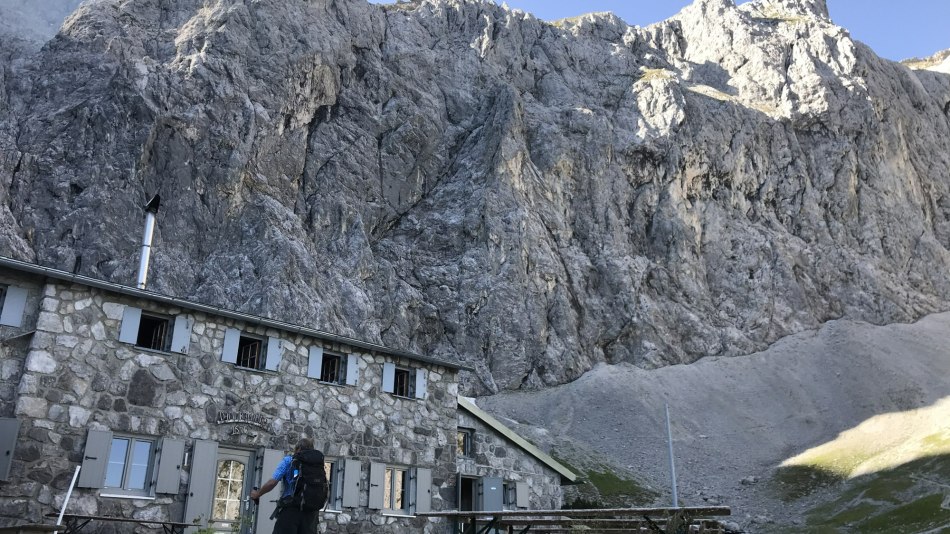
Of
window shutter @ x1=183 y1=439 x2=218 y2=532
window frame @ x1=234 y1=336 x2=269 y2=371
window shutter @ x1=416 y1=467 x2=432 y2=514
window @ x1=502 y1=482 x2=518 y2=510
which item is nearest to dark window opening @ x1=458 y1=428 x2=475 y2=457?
window @ x1=502 y1=482 x2=518 y2=510

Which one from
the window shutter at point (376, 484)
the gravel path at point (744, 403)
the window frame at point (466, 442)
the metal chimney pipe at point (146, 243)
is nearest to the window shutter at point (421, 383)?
the window shutter at point (376, 484)

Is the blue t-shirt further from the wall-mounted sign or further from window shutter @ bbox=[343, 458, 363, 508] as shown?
window shutter @ bbox=[343, 458, 363, 508]

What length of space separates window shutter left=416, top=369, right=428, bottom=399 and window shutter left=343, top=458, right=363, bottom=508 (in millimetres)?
3215

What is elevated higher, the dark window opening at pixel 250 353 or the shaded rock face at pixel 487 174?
the shaded rock face at pixel 487 174

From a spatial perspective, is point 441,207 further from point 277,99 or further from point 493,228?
point 277,99

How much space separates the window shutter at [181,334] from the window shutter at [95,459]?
277 cm

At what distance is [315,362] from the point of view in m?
22.7

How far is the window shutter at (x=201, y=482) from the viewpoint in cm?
1905

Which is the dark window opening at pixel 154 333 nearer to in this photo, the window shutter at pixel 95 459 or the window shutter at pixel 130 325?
the window shutter at pixel 130 325

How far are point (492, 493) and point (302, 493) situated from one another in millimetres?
17878

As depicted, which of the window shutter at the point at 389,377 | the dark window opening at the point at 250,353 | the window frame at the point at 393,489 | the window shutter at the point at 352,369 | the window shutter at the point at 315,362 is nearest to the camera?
the dark window opening at the point at 250,353

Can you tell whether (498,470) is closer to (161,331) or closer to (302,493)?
(161,331)

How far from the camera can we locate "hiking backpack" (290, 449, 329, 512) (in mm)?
11344

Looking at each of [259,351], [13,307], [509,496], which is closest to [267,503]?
[259,351]
